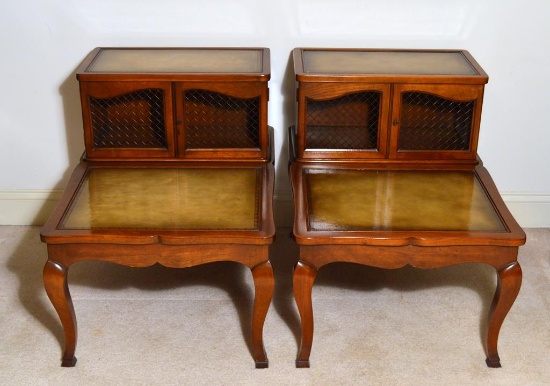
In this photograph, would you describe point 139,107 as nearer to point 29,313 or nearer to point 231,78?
point 231,78

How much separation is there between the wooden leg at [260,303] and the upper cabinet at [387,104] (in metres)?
0.44

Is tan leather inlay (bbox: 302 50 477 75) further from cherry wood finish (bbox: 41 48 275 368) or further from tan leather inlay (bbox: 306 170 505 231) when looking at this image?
tan leather inlay (bbox: 306 170 505 231)

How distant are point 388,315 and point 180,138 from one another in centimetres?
79

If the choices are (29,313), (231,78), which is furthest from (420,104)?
(29,313)

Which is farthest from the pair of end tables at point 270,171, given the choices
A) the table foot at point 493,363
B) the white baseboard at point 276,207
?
the white baseboard at point 276,207

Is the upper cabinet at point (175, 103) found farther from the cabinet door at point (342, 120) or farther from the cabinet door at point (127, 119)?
the cabinet door at point (342, 120)

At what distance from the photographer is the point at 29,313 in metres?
2.27

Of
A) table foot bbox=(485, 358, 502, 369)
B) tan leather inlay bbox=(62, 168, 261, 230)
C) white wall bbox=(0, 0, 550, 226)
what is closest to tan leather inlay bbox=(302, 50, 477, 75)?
white wall bbox=(0, 0, 550, 226)

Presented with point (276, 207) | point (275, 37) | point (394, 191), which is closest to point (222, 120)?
point (275, 37)

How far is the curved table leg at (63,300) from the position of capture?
1953mm

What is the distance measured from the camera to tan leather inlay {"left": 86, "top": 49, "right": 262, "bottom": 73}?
2238 millimetres

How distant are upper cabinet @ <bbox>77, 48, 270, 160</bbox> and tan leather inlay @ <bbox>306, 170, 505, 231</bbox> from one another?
27 centimetres

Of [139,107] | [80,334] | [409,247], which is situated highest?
[139,107]

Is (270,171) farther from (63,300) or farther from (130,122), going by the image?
(63,300)
